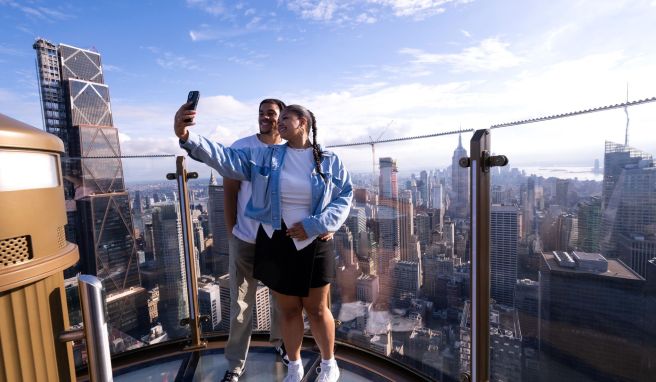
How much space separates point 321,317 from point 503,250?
97 cm

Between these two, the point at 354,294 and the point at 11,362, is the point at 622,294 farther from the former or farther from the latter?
the point at 11,362

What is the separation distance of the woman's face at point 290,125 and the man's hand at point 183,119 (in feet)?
1.45

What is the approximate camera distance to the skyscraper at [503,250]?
1.47m

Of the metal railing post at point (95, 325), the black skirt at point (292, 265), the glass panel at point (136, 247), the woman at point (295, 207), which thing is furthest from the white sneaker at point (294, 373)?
the metal railing post at point (95, 325)

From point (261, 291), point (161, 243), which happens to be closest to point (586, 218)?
point (261, 291)

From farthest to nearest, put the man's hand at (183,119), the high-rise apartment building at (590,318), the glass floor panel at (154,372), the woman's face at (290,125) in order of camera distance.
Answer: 1. the glass floor panel at (154,372)
2. the woman's face at (290,125)
3. the high-rise apartment building at (590,318)
4. the man's hand at (183,119)

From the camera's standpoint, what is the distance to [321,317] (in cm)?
169

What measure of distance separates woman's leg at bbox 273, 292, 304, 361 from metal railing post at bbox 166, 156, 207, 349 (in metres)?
0.90

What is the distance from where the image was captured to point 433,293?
2176 mm

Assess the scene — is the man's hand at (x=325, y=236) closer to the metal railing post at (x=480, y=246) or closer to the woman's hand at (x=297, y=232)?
the woman's hand at (x=297, y=232)

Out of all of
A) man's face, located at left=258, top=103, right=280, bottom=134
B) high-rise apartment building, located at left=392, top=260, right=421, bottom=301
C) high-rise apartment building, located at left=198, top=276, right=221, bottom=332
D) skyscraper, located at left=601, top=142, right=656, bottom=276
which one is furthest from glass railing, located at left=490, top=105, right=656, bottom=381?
high-rise apartment building, located at left=198, top=276, right=221, bottom=332

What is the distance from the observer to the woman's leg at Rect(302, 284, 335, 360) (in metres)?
1.64

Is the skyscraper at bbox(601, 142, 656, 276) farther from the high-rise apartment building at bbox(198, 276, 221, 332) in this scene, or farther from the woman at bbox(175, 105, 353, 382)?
the high-rise apartment building at bbox(198, 276, 221, 332)

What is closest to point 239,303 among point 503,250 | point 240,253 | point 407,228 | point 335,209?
point 240,253
